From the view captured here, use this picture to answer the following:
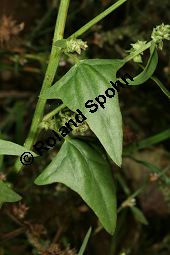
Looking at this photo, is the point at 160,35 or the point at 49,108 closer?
the point at 160,35

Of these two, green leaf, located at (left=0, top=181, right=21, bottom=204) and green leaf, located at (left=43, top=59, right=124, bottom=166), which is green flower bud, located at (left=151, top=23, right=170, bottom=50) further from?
green leaf, located at (left=0, top=181, right=21, bottom=204)

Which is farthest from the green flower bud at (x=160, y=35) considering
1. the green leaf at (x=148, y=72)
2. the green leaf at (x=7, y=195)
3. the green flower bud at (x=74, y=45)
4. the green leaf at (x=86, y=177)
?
the green leaf at (x=7, y=195)

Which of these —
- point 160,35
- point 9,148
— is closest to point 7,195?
point 9,148

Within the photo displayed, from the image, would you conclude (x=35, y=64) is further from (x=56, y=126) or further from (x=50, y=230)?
(x=56, y=126)

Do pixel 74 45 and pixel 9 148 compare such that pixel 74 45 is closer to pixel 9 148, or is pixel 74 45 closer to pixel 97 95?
pixel 97 95

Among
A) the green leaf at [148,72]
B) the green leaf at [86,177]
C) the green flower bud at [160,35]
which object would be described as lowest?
the green leaf at [86,177]

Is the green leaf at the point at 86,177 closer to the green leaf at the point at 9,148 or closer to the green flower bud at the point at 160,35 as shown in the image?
the green leaf at the point at 9,148
